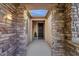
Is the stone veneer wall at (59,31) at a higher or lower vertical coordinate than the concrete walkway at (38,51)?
higher

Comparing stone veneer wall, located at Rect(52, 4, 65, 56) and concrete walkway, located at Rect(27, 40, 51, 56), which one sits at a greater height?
stone veneer wall, located at Rect(52, 4, 65, 56)

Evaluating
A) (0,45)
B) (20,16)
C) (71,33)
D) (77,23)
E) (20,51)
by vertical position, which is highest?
(20,16)

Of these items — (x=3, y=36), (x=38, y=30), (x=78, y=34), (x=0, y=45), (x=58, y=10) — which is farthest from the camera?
(x=38, y=30)

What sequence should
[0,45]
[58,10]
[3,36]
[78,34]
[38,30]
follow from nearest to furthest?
[0,45] → [3,36] → [78,34] → [58,10] → [38,30]

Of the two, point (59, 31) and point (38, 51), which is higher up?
point (59, 31)

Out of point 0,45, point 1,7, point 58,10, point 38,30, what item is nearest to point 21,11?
point 58,10

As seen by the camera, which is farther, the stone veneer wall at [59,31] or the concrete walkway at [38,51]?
the concrete walkway at [38,51]

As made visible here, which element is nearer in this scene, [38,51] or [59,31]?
[59,31]

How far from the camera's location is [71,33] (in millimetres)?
3270

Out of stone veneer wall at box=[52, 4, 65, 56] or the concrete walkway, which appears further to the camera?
the concrete walkway

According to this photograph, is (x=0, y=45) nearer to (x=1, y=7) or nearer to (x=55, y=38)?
(x=1, y=7)

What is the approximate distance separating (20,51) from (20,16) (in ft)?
3.45

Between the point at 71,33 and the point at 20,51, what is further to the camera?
the point at 20,51

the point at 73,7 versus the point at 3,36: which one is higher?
the point at 73,7
